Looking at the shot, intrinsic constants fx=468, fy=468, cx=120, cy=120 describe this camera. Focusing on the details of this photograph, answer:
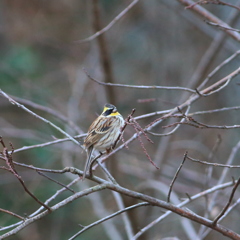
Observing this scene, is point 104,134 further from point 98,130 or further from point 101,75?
point 101,75

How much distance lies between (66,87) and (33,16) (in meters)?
1.53

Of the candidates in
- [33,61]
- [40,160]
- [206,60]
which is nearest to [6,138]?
[40,160]

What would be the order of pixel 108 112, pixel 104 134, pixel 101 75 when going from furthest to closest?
pixel 101 75 → pixel 108 112 → pixel 104 134

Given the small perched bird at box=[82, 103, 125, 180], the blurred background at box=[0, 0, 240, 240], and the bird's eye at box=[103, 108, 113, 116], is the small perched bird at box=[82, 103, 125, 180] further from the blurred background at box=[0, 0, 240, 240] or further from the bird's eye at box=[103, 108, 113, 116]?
the blurred background at box=[0, 0, 240, 240]

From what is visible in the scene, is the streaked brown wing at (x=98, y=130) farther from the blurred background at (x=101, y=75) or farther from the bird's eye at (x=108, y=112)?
the blurred background at (x=101, y=75)

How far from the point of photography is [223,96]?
29.5ft

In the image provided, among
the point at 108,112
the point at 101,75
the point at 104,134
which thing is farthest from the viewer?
the point at 101,75

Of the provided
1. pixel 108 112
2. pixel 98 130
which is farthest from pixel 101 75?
pixel 98 130

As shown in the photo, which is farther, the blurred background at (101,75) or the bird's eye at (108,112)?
the blurred background at (101,75)

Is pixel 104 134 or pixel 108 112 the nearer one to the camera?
pixel 104 134

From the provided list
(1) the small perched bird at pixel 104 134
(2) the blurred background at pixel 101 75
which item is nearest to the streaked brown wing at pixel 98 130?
(1) the small perched bird at pixel 104 134

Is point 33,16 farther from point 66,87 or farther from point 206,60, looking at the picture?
point 206,60

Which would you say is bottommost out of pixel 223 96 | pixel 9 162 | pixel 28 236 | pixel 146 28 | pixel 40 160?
pixel 28 236

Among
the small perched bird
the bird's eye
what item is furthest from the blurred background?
the small perched bird
